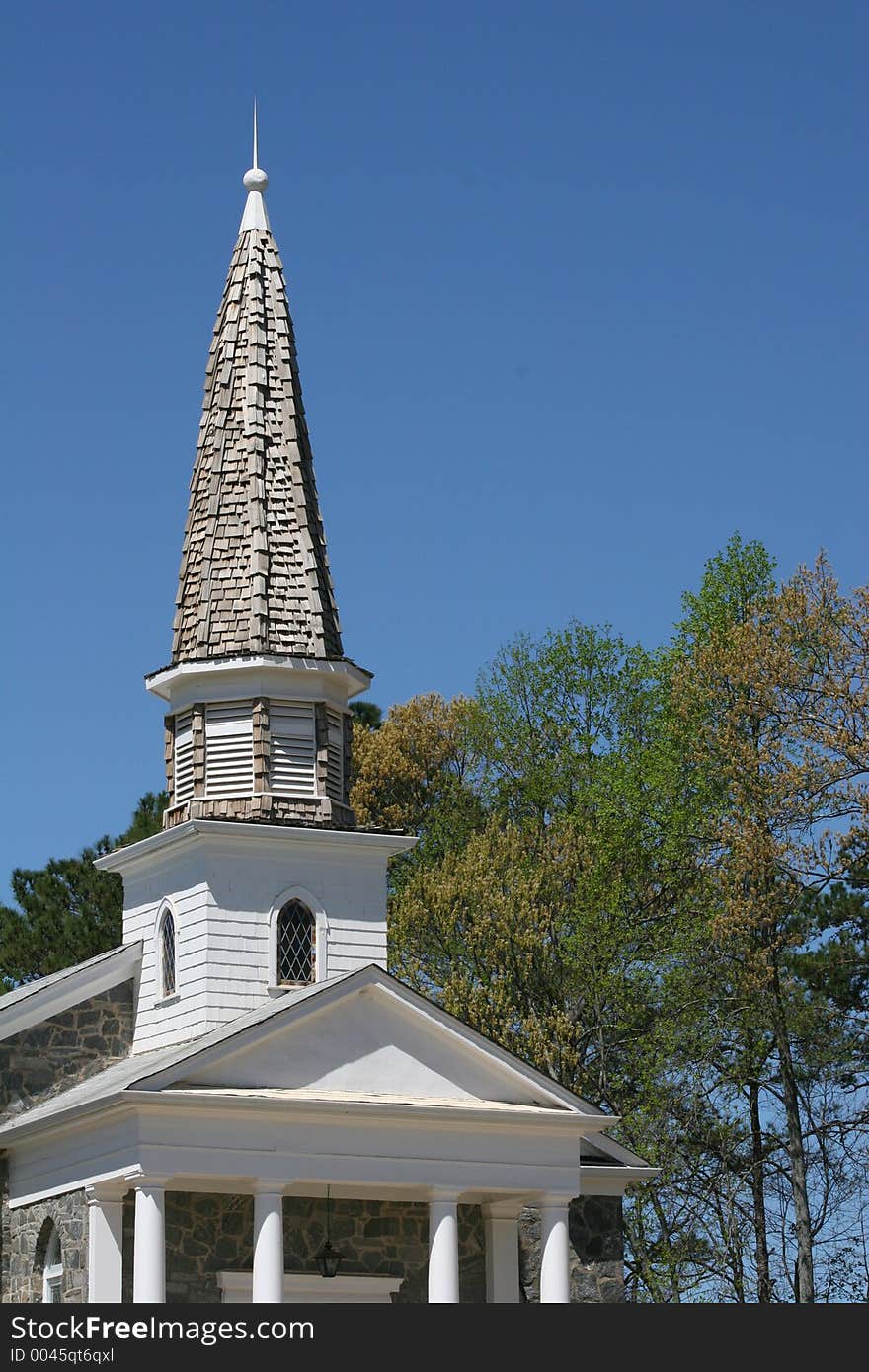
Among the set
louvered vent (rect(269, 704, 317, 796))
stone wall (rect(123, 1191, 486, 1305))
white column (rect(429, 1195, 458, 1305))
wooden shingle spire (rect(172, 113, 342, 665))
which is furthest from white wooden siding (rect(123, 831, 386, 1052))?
white column (rect(429, 1195, 458, 1305))

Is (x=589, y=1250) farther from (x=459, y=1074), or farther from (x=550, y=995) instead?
(x=550, y=995)

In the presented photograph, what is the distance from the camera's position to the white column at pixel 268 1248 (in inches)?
904

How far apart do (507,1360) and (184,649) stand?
43.1ft

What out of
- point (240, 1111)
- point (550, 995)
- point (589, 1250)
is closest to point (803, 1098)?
point (550, 995)

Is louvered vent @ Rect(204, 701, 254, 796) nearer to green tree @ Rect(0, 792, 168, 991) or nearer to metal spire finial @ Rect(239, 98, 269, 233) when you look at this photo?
metal spire finial @ Rect(239, 98, 269, 233)

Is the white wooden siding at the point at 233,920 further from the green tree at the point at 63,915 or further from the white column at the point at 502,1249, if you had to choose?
the green tree at the point at 63,915

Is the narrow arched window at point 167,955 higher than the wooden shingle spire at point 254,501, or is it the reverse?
the wooden shingle spire at point 254,501

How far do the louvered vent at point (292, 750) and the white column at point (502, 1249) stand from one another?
18.0 feet

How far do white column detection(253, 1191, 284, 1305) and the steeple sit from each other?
5193mm

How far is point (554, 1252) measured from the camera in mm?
24562

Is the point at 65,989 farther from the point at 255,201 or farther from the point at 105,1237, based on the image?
the point at 255,201

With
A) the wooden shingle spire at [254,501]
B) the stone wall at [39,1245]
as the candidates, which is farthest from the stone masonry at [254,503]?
the stone wall at [39,1245]

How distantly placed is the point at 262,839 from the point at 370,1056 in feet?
11.6

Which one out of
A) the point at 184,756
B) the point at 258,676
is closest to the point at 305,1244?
the point at 184,756
